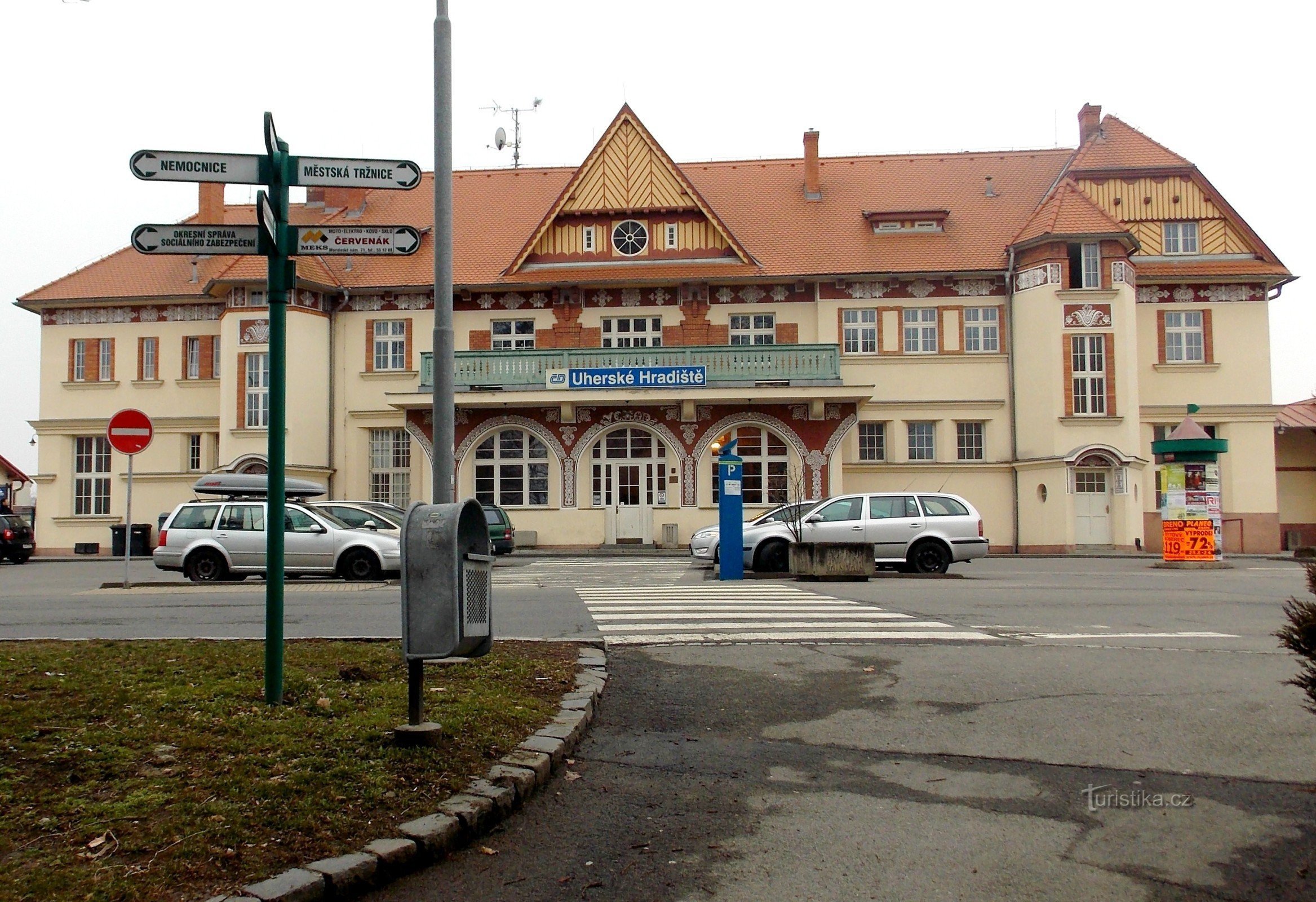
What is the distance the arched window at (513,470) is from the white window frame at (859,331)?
9.93 metres

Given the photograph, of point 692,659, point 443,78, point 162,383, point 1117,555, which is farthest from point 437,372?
point 162,383

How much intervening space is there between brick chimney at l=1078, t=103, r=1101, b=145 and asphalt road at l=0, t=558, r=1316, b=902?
29.5 m

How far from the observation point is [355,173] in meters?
6.76

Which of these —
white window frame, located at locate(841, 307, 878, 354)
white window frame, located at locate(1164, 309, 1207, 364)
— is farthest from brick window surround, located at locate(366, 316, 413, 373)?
white window frame, located at locate(1164, 309, 1207, 364)

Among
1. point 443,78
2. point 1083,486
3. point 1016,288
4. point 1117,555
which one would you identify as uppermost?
point 1016,288

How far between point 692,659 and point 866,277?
26.4 m

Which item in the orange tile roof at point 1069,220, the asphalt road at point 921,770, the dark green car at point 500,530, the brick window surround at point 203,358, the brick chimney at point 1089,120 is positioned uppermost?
the brick chimney at point 1089,120

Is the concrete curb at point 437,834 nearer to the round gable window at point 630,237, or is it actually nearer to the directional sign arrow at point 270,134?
the directional sign arrow at point 270,134

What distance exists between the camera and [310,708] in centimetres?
646

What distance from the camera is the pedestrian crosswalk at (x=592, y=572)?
18.4 metres

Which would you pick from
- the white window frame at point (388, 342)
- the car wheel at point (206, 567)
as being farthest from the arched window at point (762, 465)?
the car wheel at point (206, 567)

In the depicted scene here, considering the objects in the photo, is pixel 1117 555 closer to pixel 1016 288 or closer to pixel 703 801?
pixel 1016 288

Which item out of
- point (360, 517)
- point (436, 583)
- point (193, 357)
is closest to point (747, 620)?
point (436, 583)

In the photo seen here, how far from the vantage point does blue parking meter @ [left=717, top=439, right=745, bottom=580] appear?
18781 mm
